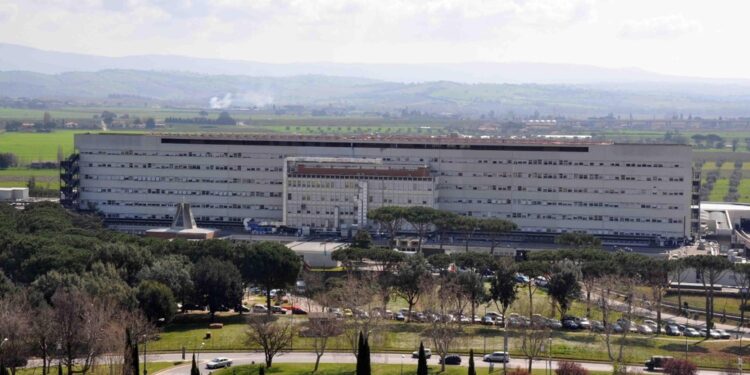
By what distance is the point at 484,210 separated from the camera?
280ft

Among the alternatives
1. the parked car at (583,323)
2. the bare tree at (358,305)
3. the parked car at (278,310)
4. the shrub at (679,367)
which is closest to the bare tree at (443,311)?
the bare tree at (358,305)

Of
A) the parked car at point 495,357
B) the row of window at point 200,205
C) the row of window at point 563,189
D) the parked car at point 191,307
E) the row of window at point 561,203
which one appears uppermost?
the row of window at point 563,189

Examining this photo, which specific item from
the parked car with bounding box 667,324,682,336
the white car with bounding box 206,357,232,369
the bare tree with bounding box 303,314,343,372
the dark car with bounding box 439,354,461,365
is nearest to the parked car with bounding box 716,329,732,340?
the parked car with bounding box 667,324,682,336

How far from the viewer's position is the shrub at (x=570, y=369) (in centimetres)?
4347

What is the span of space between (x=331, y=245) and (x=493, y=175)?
13818 millimetres

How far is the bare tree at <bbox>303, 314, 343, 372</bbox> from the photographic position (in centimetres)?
4844

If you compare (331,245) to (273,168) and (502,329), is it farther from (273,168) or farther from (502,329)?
(502,329)

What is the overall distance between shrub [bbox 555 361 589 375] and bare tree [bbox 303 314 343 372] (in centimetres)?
961

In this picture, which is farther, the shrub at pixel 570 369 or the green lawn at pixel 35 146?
the green lawn at pixel 35 146

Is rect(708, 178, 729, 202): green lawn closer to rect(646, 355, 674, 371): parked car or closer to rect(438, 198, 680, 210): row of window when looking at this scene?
rect(438, 198, 680, 210): row of window

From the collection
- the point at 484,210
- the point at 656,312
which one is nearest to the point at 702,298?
the point at 656,312

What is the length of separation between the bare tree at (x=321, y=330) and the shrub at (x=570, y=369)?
9.61 meters

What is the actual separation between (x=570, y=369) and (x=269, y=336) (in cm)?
1244

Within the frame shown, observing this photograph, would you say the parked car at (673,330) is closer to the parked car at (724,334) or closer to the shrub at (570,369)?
the parked car at (724,334)
